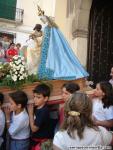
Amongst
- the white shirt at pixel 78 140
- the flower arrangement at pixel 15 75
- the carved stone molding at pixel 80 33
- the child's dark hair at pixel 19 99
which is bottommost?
the white shirt at pixel 78 140

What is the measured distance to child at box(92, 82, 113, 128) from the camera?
13.5ft

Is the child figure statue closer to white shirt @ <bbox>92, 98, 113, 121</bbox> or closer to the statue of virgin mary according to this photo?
the statue of virgin mary

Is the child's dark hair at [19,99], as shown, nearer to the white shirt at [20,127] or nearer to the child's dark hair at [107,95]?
the white shirt at [20,127]

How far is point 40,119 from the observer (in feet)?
13.6

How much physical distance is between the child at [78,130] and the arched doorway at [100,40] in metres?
7.31

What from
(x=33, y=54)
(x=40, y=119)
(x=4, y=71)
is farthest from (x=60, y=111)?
(x=33, y=54)

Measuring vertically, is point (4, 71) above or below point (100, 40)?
below

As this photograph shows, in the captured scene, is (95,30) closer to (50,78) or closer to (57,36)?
(57,36)

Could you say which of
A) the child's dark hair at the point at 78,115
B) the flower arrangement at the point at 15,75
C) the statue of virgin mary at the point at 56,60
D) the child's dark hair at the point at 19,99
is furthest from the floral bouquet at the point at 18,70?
the child's dark hair at the point at 78,115

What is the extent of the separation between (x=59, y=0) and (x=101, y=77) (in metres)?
2.55

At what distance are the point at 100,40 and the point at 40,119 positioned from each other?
6445mm

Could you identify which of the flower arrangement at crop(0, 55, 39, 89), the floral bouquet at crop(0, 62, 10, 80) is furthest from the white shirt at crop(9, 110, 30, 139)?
the floral bouquet at crop(0, 62, 10, 80)

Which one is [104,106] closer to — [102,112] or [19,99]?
[102,112]

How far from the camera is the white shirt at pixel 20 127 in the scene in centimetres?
430
